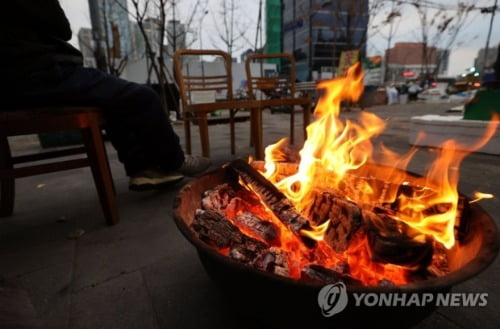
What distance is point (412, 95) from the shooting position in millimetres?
17547

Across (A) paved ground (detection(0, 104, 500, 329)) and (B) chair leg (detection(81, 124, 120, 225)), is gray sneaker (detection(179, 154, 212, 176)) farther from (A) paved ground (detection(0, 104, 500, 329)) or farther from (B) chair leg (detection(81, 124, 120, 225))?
(B) chair leg (detection(81, 124, 120, 225))

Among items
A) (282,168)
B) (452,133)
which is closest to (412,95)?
(452,133)

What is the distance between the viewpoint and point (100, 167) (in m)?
1.83

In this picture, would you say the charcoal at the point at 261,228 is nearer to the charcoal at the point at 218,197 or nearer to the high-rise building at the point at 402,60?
the charcoal at the point at 218,197

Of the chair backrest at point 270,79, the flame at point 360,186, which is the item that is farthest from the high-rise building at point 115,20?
the flame at point 360,186

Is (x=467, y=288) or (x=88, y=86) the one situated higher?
(x=88, y=86)

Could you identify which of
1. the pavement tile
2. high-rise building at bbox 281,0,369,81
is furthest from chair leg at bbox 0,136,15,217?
high-rise building at bbox 281,0,369,81

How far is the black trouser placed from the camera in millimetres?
1656

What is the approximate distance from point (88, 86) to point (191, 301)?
4.70ft

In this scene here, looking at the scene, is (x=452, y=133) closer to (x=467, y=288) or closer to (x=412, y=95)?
(x=467, y=288)

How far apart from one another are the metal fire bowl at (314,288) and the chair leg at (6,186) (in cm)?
186

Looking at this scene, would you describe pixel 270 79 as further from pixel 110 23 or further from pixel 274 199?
pixel 110 23

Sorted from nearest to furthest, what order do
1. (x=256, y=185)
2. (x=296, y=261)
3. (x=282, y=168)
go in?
(x=296, y=261)
(x=256, y=185)
(x=282, y=168)

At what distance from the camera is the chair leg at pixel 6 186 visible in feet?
6.79
